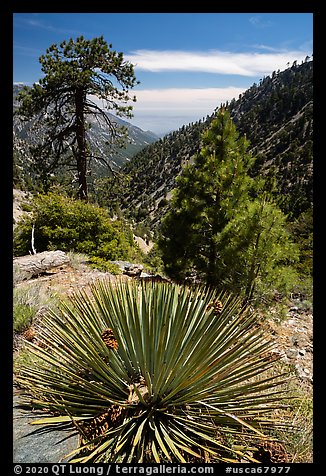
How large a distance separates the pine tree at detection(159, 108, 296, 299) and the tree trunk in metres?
5.32

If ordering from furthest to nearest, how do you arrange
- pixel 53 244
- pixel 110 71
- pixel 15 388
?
pixel 110 71
pixel 53 244
pixel 15 388

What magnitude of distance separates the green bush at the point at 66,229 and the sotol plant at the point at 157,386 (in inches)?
296

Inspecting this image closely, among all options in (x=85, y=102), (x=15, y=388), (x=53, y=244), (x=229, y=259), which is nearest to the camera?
(x=15, y=388)

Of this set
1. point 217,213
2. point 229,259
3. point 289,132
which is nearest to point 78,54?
point 217,213

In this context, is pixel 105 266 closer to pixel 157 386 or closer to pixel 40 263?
pixel 40 263

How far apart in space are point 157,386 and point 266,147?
67809 millimetres

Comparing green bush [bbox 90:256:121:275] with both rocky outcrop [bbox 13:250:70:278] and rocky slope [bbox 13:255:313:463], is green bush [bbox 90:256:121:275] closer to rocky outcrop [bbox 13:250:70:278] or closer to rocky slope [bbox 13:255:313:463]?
rocky slope [bbox 13:255:313:463]

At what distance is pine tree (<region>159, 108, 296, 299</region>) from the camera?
714cm

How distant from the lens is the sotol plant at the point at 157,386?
7.34 ft

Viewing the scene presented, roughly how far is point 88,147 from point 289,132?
56976 mm

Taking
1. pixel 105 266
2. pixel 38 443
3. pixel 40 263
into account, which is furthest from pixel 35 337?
pixel 105 266

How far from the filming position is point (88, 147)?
13281mm

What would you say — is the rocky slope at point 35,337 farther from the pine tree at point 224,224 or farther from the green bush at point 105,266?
the pine tree at point 224,224
